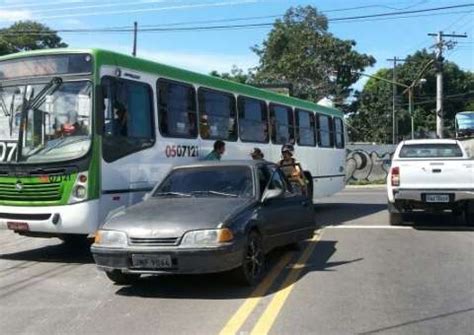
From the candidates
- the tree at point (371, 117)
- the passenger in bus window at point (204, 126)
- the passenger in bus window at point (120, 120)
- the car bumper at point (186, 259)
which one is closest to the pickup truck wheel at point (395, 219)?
the passenger in bus window at point (204, 126)

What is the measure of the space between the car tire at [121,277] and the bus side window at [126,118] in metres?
2.29

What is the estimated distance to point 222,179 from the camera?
9.80 meters

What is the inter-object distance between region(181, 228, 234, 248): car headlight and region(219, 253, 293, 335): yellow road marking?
715mm

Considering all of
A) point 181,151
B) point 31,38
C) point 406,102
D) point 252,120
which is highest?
point 31,38

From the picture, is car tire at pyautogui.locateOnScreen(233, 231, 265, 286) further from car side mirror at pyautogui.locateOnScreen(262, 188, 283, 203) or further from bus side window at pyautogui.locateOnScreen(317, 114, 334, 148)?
bus side window at pyautogui.locateOnScreen(317, 114, 334, 148)

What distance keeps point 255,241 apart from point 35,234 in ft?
12.5

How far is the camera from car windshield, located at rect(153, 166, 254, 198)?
9.55m

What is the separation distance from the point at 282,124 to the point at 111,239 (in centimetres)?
1013

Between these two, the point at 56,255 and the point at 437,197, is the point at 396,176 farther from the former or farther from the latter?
the point at 56,255

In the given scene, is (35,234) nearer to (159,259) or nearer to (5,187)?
(5,187)

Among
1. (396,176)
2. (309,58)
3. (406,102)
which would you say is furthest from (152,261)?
(406,102)

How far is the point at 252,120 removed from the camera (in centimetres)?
1603

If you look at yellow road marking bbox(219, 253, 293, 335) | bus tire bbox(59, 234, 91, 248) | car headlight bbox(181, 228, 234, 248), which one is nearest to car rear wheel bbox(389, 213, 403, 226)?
yellow road marking bbox(219, 253, 293, 335)

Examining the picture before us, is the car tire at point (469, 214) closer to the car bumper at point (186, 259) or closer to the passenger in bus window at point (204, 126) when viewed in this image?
the passenger in bus window at point (204, 126)
